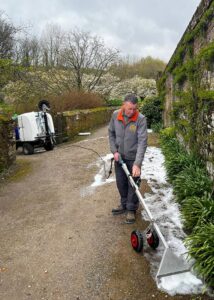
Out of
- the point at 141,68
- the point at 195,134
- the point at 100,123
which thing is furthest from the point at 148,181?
the point at 141,68

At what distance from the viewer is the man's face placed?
14.7ft

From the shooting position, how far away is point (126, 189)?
202 inches

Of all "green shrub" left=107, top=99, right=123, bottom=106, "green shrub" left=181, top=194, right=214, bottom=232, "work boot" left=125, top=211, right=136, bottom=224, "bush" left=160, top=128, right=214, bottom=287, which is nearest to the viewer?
"bush" left=160, top=128, right=214, bottom=287

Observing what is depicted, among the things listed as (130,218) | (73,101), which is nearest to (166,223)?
(130,218)

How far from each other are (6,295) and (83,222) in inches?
74.3

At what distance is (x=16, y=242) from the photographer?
14.9 ft

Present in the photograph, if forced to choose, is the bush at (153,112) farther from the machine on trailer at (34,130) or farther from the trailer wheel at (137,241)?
the trailer wheel at (137,241)

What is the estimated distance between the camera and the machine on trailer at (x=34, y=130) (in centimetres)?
1200

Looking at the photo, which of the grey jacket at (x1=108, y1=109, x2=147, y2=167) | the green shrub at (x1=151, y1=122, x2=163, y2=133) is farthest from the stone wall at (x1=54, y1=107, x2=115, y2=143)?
the grey jacket at (x1=108, y1=109, x2=147, y2=167)

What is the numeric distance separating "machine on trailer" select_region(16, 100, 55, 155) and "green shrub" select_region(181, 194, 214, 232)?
28.3 ft

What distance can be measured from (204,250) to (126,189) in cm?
197

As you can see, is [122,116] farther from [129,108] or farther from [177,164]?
[177,164]

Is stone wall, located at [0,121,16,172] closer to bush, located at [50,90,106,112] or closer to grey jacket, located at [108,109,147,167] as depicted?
grey jacket, located at [108,109,147,167]

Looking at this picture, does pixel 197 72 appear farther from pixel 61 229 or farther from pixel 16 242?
pixel 16 242
